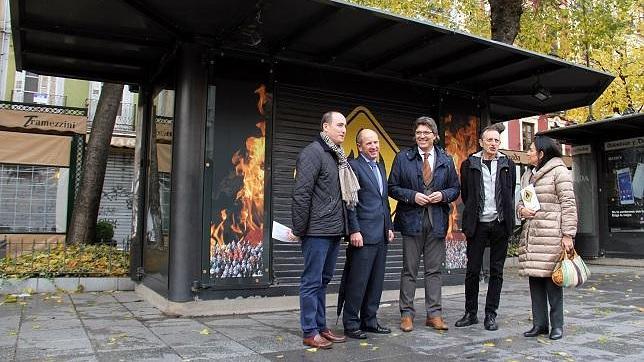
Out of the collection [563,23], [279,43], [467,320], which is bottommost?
[467,320]

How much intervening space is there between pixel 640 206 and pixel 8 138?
14855mm

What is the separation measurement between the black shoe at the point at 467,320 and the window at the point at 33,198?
11.6 meters

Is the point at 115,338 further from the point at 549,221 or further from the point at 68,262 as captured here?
the point at 68,262

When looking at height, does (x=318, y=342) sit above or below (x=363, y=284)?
below

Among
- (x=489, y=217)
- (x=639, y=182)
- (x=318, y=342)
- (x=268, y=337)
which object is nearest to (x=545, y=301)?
(x=489, y=217)

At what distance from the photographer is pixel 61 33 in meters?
6.08

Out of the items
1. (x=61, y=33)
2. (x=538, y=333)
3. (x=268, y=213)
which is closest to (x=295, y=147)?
(x=268, y=213)

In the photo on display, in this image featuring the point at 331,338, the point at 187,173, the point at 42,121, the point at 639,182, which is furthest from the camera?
the point at 42,121

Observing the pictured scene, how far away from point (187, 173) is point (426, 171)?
2603 mm

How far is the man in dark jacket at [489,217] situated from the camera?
5512 mm

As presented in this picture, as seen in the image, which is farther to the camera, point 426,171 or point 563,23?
point 563,23

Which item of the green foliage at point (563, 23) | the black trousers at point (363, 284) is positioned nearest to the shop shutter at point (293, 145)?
the black trousers at point (363, 284)

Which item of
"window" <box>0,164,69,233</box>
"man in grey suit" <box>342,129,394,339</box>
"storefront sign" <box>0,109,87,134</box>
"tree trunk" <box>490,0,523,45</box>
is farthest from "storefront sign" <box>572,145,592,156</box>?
"window" <box>0,164,69,233</box>

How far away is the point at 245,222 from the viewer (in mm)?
6359
